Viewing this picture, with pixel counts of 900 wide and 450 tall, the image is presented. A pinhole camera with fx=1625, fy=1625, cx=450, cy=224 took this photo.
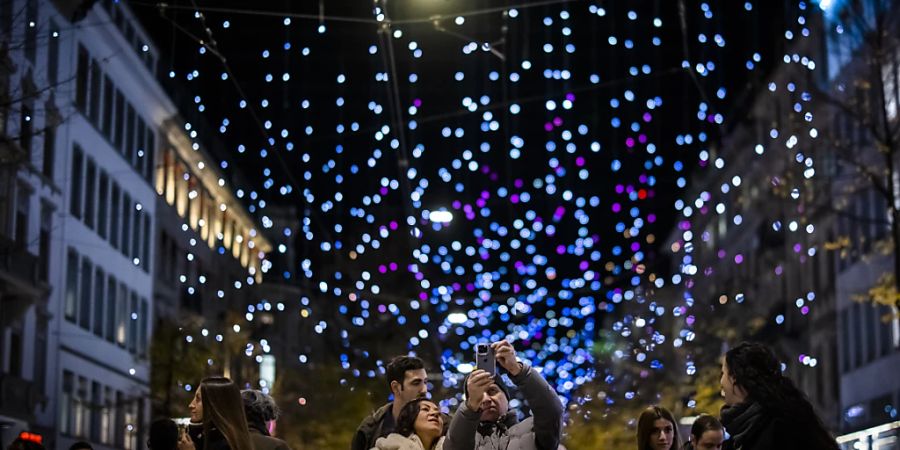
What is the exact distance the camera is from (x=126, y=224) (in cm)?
4394

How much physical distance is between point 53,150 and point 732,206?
3783cm

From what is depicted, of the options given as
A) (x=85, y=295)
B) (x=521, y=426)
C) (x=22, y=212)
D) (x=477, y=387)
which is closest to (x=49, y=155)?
(x=22, y=212)

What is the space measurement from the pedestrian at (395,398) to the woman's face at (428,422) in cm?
82

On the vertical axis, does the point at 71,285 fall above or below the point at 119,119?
below

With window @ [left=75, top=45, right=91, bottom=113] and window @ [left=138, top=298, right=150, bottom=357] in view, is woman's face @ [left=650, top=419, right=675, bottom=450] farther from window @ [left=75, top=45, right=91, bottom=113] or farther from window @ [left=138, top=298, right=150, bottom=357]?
window @ [left=138, top=298, right=150, bottom=357]

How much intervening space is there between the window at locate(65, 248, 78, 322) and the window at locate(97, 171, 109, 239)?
256 cm

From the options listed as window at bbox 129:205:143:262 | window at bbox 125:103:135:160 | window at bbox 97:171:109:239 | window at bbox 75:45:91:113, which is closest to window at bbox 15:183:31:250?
window at bbox 75:45:91:113

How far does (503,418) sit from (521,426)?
0.42 ft

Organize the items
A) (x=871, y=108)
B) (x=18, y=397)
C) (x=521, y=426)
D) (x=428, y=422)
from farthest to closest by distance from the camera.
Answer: (x=18, y=397) < (x=871, y=108) < (x=428, y=422) < (x=521, y=426)

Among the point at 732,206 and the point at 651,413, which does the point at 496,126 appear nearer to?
the point at 651,413

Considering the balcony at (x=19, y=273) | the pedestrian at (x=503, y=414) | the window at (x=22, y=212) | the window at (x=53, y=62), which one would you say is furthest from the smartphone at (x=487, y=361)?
the window at (x=53, y=62)

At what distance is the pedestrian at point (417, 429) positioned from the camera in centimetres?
764

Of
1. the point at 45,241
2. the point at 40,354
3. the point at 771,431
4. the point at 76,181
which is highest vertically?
the point at 76,181

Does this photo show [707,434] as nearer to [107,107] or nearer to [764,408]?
[764,408]
